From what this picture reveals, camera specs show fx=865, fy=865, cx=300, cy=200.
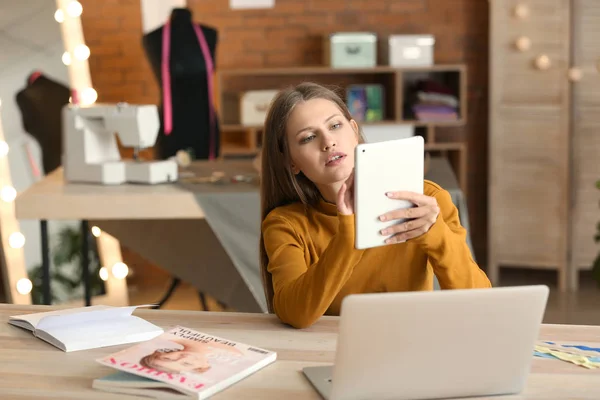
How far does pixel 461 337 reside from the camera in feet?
3.87

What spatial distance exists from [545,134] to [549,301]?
0.88m

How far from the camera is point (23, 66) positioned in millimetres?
4184

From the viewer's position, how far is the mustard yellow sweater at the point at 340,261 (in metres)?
1.53

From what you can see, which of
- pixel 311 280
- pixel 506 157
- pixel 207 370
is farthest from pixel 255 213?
pixel 506 157

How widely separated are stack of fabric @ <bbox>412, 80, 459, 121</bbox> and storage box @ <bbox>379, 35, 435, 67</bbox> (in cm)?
14

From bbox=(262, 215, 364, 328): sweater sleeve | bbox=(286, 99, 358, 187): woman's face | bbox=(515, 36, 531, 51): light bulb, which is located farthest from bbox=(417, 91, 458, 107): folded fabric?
bbox=(262, 215, 364, 328): sweater sleeve

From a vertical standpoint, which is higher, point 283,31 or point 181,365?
point 283,31

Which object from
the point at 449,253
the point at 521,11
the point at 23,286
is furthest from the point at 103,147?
the point at 521,11

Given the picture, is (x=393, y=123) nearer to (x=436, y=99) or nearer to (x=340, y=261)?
(x=436, y=99)

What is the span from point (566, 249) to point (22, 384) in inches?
148

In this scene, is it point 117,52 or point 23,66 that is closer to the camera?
point 23,66

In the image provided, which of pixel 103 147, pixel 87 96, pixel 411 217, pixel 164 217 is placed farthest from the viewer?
pixel 87 96

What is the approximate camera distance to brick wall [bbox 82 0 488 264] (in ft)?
16.2

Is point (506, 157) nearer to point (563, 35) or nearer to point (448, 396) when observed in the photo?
point (563, 35)
